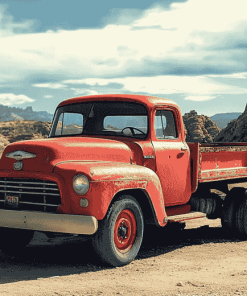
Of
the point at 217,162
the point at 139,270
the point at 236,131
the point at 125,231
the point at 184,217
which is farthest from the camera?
the point at 236,131

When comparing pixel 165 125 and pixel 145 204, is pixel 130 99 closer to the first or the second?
pixel 165 125

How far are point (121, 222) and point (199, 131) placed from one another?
89.1 metres

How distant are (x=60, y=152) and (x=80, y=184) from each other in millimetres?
540

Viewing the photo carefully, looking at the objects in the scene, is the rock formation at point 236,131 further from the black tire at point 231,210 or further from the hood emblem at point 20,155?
the hood emblem at point 20,155

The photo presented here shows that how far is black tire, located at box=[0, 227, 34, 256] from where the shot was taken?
6359 mm

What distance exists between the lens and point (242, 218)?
320 inches

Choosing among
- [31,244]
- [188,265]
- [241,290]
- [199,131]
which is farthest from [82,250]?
[199,131]

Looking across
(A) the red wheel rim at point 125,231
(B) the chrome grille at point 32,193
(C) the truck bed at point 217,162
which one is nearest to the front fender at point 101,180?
(B) the chrome grille at point 32,193

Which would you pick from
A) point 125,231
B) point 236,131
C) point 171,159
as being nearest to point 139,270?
point 125,231

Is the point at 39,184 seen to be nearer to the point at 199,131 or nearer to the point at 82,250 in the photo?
the point at 82,250

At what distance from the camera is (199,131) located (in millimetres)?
93375

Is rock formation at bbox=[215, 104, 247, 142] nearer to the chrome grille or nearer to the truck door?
the truck door

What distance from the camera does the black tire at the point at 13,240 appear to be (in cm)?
636

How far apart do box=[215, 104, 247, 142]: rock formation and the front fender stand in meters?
21.7
